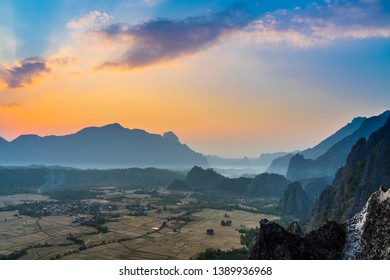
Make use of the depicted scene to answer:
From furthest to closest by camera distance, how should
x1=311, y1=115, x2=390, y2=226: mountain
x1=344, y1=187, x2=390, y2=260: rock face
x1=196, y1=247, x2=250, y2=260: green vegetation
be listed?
x1=311, y1=115, x2=390, y2=226: mountain, x1=196, y1=247, x2=250, y2=260: green vegetation, x1=344, y1=187, x2=390, y2=260: rock face

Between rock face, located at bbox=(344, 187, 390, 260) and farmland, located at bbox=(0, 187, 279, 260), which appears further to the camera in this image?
farmland, located at bbox=(0, 187, 279, 260)

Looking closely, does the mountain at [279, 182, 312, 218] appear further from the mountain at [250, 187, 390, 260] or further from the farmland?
the mountain at [250, 187, 390, 260]

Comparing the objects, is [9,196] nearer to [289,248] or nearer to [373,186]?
[373,186]

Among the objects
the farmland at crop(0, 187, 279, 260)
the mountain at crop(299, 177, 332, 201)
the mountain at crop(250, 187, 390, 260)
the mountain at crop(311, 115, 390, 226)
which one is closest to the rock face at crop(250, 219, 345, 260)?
the mountain at crop(250, 187, 390, 260)

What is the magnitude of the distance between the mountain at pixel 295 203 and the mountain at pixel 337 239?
414 feet

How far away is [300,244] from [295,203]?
134880 millimetres

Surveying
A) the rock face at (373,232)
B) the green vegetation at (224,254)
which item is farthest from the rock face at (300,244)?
the green vegetation at (224,254)

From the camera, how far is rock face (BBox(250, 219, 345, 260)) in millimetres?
14492

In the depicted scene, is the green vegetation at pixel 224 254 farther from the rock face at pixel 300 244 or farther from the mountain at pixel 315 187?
the mountain at pixel 315 187

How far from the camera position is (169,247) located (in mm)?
72062

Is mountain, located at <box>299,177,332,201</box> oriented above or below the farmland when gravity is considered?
above

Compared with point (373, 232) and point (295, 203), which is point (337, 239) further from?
point (295, 203)

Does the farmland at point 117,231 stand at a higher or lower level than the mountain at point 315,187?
lower

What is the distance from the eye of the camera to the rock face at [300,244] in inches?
571
